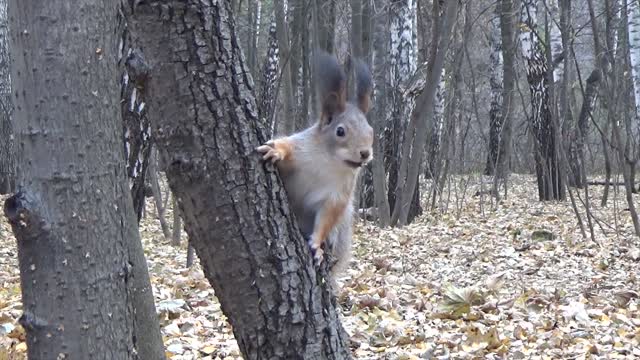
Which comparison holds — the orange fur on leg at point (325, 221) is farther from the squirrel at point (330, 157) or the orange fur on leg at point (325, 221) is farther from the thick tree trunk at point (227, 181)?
the thick tree trunk at point (227, 181)

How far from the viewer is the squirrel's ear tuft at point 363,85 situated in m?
3.50

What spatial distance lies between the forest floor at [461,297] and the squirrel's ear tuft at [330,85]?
5.86ft

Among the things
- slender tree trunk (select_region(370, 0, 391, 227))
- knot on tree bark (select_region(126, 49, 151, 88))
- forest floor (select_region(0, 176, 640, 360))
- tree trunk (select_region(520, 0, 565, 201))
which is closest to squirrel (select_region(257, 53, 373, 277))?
knot on tree bark (select_region(126, 49, 151, 88))

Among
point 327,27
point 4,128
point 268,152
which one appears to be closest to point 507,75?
point 327,27

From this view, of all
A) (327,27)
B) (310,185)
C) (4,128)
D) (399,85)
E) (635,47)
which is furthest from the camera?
(4,128)

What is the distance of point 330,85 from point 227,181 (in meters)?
0.97

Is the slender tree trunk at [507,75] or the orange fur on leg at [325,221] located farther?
the slender tree trunk at [507,75]

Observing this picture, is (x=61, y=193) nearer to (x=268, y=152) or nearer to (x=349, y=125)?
(x=268, y=152)

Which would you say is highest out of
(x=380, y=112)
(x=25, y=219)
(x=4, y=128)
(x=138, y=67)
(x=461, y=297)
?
(x=4, y=128)

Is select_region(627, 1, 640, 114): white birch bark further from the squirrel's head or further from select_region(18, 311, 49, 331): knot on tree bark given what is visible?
select_region(18, 311, 49, 331): knot on tree bark

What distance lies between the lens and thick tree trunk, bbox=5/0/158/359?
2.28m

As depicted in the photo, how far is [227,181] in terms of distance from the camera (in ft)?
8.52

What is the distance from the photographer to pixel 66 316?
7.52 feet

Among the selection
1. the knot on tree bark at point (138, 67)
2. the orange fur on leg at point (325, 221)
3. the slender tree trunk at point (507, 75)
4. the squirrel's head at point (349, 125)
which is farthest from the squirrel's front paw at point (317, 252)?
the slender tree trunk at point (507, 75)
